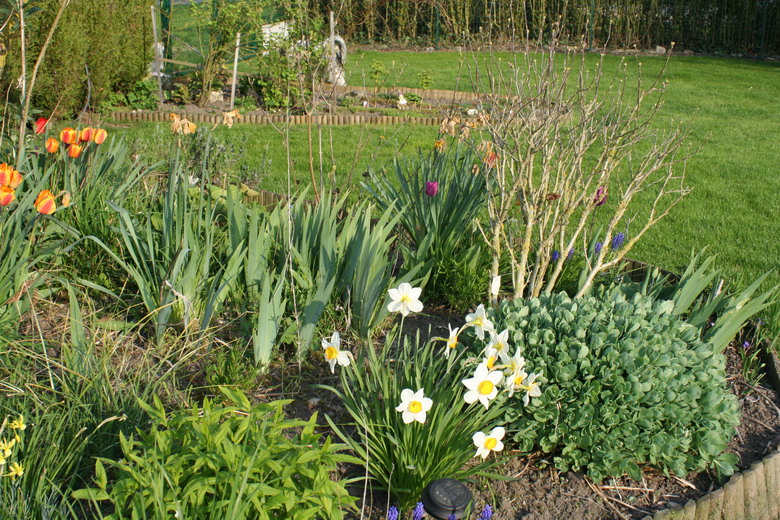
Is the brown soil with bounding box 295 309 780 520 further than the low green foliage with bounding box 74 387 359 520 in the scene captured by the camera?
Yes

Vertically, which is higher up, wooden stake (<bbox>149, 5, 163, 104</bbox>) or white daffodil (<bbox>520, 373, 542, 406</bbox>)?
wooden stake (<bbox>149, 5, 163, 104</bbox>)

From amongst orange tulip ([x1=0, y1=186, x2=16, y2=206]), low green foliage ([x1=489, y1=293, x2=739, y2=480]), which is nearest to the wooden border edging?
orange tulip ([x1=0, y1=186, x2=16, y2=206])

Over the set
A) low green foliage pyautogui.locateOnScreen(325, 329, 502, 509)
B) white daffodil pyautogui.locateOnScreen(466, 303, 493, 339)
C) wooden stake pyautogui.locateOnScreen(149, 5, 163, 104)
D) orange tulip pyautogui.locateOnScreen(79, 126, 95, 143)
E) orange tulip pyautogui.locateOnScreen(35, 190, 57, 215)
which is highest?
wooden stake pyautogui.locateOnScreen(149, 5, 163, 104)

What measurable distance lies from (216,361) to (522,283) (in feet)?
4.32

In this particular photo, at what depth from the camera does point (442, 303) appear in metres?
3.47

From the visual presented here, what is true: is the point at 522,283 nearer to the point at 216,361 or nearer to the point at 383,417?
the point at 383,417

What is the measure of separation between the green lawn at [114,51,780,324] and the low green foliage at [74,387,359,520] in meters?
1.39

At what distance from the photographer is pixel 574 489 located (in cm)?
234

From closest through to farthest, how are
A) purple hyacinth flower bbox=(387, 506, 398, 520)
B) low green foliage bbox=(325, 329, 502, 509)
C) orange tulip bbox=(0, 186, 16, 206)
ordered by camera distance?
purple hyacinth flower bbox=(387, 506, 398, 520), low green foliage bbox=(325, 329, 502, 509), orange tulip bbox=(0, 186, 16, 206)

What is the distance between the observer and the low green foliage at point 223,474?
5.42ft

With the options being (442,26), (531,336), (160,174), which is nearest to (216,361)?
(531,336)

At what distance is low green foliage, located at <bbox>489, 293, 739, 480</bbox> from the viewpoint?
2.32 metres

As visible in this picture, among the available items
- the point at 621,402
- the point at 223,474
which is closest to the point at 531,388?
the point at 621,402

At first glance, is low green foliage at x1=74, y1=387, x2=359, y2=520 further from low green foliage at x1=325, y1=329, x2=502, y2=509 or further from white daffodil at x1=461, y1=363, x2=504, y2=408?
white daffodil at x1=461, y1=363, x2=504, y2=408
